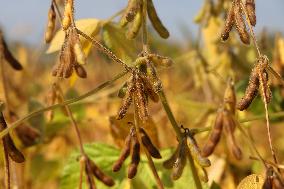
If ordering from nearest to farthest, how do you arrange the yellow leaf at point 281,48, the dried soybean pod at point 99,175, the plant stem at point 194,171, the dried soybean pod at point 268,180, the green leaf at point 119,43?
the dried soybean pod at point 268,180
the plant stem at point 194,171
the dried soybean pod at point 99,175
the green leaf at point 119,43
the yellow leaf at point 281,48

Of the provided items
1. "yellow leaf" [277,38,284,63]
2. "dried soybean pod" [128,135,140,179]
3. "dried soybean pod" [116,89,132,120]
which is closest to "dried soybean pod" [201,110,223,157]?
"dried soybean pod" [128,135,140,179]

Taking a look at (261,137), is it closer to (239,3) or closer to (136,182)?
(136,182)

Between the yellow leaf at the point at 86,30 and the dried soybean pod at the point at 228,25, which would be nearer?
the dried soybean pod at the point at 228,25

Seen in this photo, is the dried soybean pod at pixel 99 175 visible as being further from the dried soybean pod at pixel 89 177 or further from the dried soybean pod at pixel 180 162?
the dried soybean pod at pixel 180 162

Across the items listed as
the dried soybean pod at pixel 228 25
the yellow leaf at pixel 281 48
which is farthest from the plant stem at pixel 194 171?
the yellow leaf at pixel 281 48

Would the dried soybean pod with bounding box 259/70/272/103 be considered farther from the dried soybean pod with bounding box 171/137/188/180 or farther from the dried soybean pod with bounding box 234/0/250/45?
the dried soybean pod with bounding box 171/137/188/180
